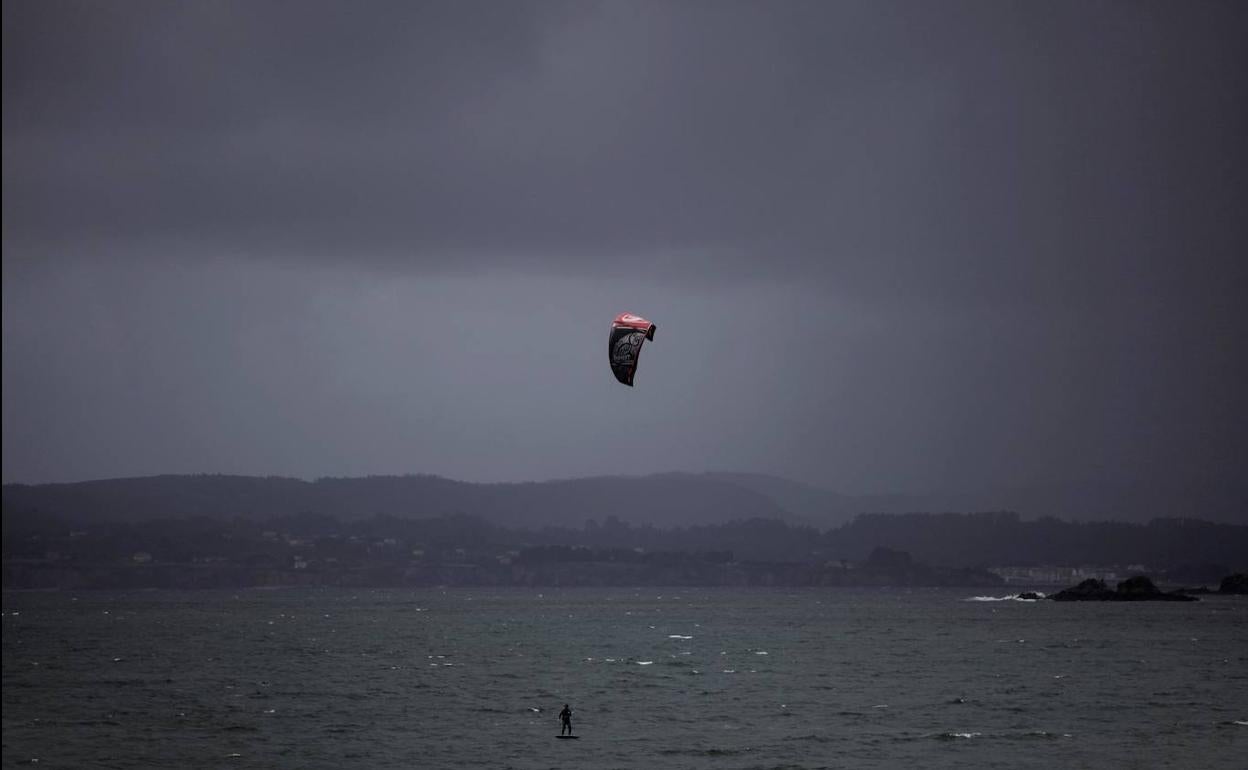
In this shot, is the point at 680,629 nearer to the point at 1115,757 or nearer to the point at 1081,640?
the point at 1081,640

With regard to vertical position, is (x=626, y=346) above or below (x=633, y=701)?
above

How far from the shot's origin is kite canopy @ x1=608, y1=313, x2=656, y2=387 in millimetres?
58325

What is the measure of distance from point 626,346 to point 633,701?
31425 millimetres

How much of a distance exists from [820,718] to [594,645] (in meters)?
64.1

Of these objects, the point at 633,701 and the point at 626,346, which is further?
the point at 633,701

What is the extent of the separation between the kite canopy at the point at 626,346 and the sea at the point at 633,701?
625 inches

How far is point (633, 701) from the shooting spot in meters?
83.1

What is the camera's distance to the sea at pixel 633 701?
62.6 metres

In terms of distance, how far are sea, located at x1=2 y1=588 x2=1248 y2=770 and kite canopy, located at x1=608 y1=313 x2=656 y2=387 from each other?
15.9m

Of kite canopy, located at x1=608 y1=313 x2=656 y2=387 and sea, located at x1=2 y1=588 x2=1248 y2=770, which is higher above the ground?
kite canopy, located at x1=608 y1=313 x2=656 y2=387

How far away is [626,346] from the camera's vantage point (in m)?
58.5

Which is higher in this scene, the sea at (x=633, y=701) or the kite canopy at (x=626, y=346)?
the kite canopy at (x=626, y=346)

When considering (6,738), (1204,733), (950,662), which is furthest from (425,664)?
(1204,733)

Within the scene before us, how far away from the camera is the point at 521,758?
61.1 m
